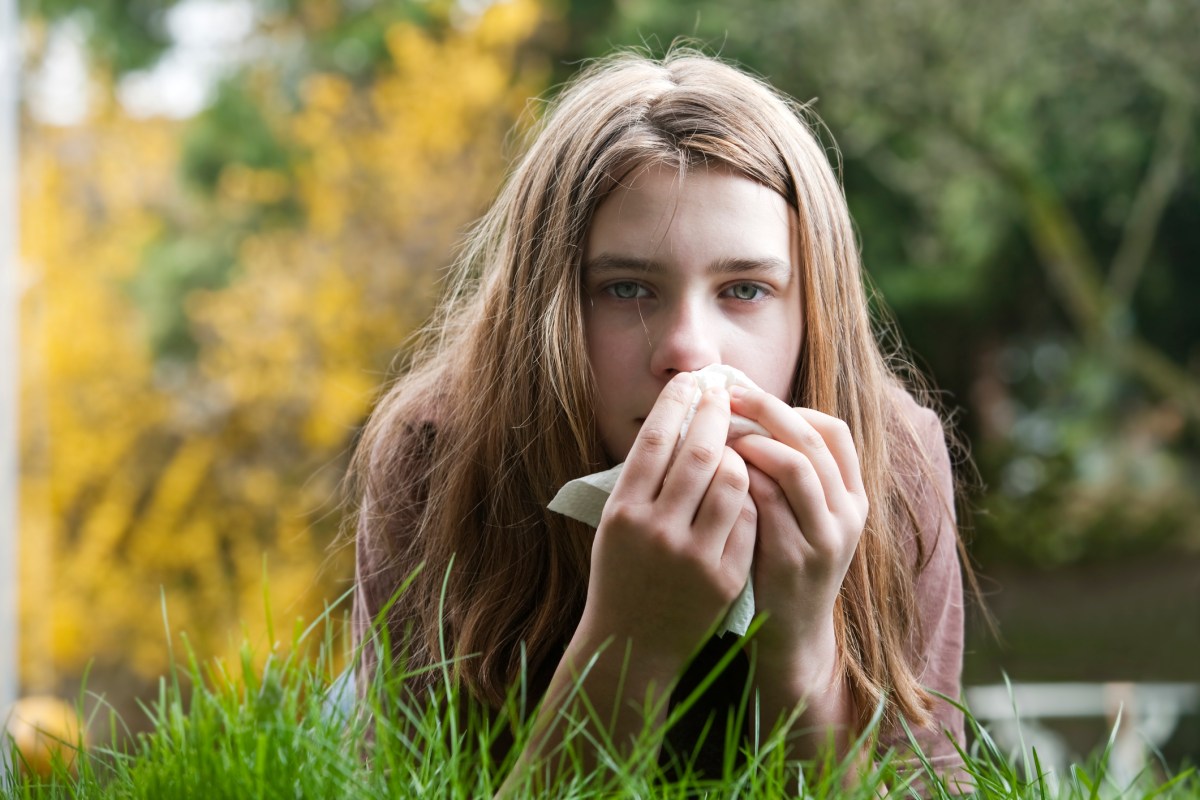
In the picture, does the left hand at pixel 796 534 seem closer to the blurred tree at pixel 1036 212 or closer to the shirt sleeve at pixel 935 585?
the shirt sleeve at pixel 935 585

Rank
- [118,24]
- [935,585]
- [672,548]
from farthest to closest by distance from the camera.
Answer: [118,24]
[935,585]
[672,548]

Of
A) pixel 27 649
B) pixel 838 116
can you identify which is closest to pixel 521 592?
pixel 838 116

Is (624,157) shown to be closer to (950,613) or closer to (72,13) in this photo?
(950,613)

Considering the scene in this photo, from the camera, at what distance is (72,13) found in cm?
658

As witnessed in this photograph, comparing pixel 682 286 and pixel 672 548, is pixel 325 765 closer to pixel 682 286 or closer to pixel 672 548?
pixel 672 548

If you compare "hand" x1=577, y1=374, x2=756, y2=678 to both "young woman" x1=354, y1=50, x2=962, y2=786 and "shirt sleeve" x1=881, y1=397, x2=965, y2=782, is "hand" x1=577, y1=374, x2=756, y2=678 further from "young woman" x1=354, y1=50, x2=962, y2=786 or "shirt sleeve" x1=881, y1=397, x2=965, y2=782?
"shirt sleeve" x1=881, y1=397, x2=965, y2=782

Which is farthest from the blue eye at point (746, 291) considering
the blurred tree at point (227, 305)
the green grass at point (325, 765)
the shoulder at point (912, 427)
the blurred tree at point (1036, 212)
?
the blurred tree at point (227, 305)

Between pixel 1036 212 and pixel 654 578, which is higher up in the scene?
pixel 1036 212

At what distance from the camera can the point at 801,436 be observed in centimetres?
105

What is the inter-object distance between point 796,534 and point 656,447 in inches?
5.8

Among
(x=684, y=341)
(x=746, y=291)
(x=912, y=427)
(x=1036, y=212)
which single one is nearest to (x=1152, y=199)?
(x=1036, y=212)

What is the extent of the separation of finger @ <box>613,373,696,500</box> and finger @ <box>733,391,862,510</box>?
67mm

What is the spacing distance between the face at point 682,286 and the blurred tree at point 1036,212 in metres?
4.17

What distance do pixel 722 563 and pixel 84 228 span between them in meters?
→ 6.46
